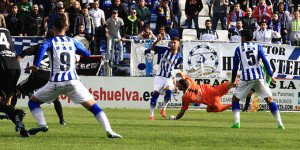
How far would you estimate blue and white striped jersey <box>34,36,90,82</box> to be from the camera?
9977 millimetres

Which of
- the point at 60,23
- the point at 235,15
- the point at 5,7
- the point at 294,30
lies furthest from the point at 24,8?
the point at 60,23

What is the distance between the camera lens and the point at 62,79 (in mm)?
9930

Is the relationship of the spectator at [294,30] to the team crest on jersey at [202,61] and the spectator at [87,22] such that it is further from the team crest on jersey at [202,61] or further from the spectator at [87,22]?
the spectator at [87,22]

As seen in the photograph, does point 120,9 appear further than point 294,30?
No

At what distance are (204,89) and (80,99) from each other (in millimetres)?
8279

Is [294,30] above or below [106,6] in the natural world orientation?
below

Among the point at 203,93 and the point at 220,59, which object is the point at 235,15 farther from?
the point at 203,93

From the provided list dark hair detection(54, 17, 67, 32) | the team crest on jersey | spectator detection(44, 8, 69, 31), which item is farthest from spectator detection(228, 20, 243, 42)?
dark hair detection(54, 17, 67, 32)

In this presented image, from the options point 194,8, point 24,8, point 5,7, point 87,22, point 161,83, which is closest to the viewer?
point 161,83

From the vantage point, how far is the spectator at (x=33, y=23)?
24.0 m

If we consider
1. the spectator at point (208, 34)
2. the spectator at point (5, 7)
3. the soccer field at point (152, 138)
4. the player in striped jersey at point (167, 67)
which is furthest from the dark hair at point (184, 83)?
the spectator at point (5, 7)

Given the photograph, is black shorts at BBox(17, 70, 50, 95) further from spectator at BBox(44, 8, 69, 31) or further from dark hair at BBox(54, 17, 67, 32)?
spectator at BBox(44, 8, 69, 31)

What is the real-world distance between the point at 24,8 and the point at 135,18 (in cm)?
428

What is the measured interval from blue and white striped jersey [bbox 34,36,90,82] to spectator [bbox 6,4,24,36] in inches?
547
